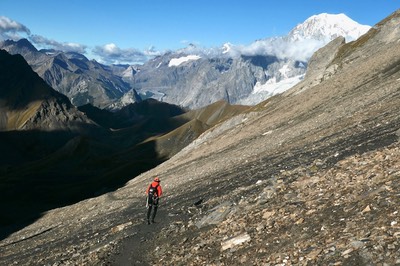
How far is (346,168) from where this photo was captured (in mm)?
22609

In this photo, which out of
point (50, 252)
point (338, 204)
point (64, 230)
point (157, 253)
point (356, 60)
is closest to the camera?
point (338, 204)

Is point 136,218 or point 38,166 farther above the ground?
point 38,166

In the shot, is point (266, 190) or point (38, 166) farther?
point (38, 166)

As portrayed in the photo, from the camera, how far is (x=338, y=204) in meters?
17.8

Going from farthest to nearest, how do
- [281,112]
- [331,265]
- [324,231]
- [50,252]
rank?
[281,112] < [50,252] < [324,231] < [331,265]

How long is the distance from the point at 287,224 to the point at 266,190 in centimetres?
643

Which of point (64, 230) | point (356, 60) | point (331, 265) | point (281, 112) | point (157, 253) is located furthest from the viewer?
point (356, 60)

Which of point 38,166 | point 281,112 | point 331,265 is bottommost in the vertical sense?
point 331,265

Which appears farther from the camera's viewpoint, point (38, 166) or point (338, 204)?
point (38, 166)

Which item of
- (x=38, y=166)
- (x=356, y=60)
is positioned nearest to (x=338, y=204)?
(x=356, y=60)

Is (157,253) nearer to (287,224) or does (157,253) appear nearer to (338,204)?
(287,224)

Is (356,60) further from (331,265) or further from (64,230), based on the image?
(331,265)

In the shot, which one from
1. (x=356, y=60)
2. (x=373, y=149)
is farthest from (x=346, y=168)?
(x=356, y=60)

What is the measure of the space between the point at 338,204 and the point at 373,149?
844 cm
